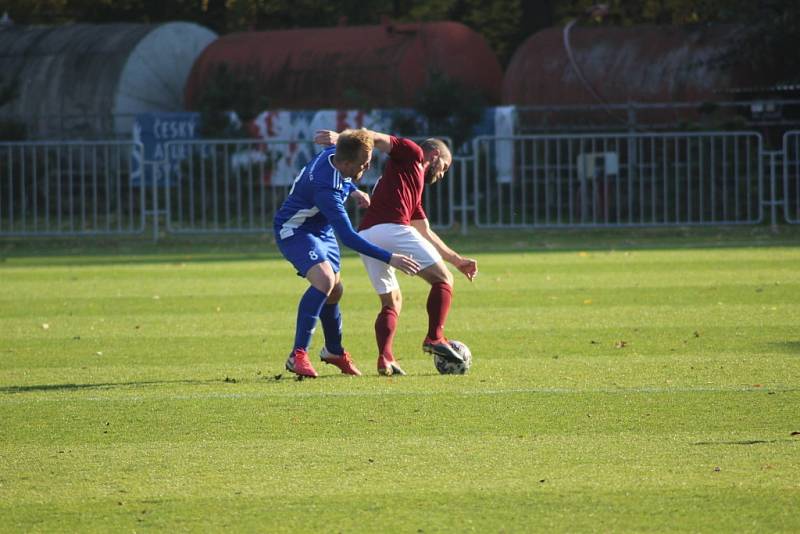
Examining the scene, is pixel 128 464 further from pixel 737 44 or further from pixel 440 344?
pixel 737 44

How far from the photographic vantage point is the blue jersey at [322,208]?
8281 millimetres

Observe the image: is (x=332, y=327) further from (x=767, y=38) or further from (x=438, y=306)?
(x=767, y=38)

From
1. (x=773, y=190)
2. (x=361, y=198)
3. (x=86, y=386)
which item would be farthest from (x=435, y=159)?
(x=773, y=190)

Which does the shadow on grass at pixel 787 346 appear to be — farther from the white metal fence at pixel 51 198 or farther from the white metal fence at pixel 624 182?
the white metal fence at pixel 51 198

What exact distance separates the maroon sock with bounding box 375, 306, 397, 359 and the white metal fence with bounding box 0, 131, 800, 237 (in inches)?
487

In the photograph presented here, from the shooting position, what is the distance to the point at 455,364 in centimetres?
868

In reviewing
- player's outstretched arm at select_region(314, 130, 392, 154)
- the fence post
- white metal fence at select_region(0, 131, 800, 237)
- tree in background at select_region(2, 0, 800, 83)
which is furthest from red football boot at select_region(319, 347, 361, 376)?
tree in background at select_region(2, 0, 800, 83)

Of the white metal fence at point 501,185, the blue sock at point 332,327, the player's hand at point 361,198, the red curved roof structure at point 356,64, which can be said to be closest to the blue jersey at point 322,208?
the player's hand at point 361,198

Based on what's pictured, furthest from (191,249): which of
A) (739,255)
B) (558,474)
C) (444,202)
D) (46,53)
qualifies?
(558,474)

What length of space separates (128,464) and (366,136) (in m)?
2.89

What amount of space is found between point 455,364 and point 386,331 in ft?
1.74

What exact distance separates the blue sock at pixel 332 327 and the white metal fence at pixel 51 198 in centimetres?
1295

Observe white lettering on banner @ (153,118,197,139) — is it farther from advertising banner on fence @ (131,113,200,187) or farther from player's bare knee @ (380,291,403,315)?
player's bare knee @ (380,291,403,315)

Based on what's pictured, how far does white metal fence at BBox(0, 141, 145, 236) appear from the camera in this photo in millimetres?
21906
